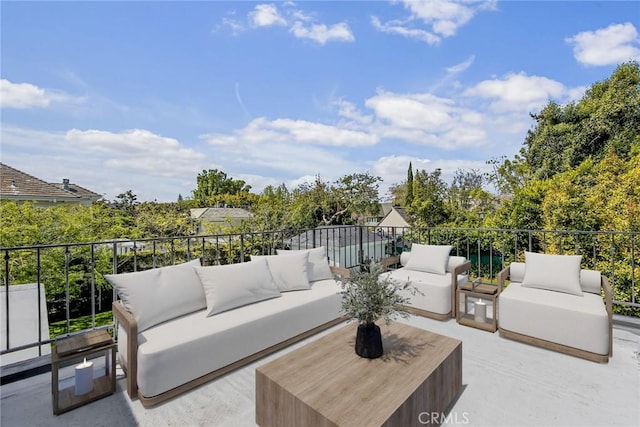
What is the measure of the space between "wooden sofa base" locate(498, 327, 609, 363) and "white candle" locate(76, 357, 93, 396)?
356 centimetres

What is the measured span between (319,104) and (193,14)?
3.98 metres

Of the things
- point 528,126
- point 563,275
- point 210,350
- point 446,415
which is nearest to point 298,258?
point 210,350

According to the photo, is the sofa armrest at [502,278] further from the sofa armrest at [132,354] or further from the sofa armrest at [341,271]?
the sofa armrest at [132,354]

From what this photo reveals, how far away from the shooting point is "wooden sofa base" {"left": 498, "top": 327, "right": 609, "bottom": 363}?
94.9 inches

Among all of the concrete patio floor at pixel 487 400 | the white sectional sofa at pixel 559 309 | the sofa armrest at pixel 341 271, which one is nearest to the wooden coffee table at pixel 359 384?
the concrete patio floor at pixel 487 400

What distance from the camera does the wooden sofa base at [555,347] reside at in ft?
7.91

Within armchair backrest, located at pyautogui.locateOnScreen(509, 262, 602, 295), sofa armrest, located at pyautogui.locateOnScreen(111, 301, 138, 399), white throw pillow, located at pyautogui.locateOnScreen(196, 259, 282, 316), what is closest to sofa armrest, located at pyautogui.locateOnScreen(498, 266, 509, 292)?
armchair backrest, located at pyautogui.locateOnScreen(509, 262, 602, 295)

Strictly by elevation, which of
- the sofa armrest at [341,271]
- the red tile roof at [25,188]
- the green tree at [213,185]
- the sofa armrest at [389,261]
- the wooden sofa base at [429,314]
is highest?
the green tree at [213,185]

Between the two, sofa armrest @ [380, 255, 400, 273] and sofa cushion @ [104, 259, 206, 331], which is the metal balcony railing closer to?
sofa armrest @ [380, 255, 400, 273]

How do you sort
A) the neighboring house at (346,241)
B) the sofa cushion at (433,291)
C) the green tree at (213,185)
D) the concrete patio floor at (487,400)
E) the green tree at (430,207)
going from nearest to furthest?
the concrete patio floor at (487,400)
the sofa cushion at (433,291)
the neighboring house at (346,241)
the green tree at (430,207)
the green tree at (213,185)

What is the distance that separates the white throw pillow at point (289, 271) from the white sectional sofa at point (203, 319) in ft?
0.04

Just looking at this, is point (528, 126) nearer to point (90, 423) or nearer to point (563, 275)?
point (563, 275)

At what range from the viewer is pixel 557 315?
257 cm

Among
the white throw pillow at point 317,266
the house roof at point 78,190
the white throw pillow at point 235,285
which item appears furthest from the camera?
the house roof at point 78,190
